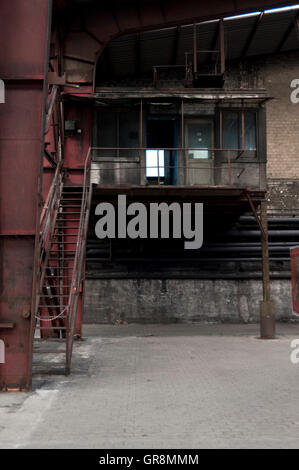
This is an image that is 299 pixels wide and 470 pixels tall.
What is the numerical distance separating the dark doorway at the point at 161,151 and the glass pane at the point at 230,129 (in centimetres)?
181

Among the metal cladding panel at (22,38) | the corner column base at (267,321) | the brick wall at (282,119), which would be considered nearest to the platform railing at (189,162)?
the brick wall at (282,119)

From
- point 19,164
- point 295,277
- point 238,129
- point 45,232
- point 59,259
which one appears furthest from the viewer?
point 238,129

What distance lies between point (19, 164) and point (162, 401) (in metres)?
4.54

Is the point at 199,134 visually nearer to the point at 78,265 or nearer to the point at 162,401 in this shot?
the point at 78,265

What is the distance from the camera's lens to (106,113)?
16859mm

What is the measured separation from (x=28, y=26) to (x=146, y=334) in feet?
33.1

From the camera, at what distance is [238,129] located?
671 inches

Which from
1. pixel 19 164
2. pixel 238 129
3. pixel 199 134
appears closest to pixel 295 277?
pixel 238 129

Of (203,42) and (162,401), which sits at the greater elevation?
(203,42)

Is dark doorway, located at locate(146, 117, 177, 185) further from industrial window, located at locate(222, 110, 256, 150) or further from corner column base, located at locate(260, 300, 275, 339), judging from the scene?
corner column base, located at locate(260, 300, 275, 339)

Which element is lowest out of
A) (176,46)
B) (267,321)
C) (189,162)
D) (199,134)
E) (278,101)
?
(267,321)

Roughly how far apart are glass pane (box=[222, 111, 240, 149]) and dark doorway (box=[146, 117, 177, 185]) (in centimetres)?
181

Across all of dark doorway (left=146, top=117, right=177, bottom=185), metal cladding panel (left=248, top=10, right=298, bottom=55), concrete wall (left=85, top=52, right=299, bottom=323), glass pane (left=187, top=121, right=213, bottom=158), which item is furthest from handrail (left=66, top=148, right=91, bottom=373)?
metal cladding panel (left=248, top=10, right=298, bottom=55)

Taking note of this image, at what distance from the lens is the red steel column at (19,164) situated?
8.28 m
